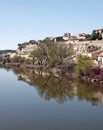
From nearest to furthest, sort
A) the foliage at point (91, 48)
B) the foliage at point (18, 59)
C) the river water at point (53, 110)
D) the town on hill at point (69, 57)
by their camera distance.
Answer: the river water at point (53, 110)
the town on hill at point (69, 57)
the foliage at point (91, 48)
the foliage at point (18, 59)

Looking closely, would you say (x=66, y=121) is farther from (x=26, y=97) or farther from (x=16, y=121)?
(x=26, y=97)

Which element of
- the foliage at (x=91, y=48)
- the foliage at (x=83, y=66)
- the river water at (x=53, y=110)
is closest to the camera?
the river water at (x=53, y=110)

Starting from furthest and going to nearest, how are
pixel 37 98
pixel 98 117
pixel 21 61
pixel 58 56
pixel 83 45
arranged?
pixel 21 61
pixel 83 45
pixel 58 56
pixel 37 98
pixel 98 117

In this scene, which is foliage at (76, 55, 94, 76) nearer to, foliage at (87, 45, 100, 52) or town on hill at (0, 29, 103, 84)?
town on hill at (0, 29, 103, 84)

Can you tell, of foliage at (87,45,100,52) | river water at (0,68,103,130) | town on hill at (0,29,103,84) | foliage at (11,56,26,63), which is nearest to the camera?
river water at (0,68,103,130)

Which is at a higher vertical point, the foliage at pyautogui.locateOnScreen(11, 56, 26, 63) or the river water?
the foliage at pyautogui.locateOnScreen(11, 56, 26, 63)

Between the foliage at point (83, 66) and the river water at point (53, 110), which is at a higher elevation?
the foliage at point (83, 66)

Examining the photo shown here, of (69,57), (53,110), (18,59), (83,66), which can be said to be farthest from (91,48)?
(53,110)

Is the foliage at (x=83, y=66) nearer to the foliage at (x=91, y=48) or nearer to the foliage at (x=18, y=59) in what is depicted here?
the foliage at (x=91, y=48)

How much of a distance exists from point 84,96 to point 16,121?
821 cm

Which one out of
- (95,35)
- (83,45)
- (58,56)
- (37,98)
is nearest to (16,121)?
(37,98)

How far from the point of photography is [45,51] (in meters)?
51.8

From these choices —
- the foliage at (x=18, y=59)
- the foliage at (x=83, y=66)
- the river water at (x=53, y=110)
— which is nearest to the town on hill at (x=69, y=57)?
the foliage at (x=83, y=66)

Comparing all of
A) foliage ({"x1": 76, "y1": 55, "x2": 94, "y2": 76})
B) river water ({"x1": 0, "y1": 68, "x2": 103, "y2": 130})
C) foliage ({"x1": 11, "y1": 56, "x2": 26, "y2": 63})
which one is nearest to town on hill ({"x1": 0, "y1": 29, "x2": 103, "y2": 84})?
foliage ({"x1": 76, "y1": 55, "x2": 94, "y2": 76})
